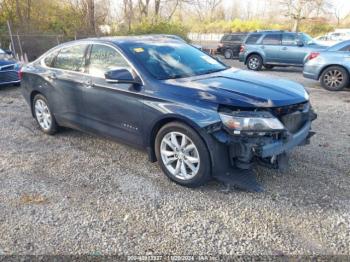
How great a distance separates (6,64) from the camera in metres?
9.27

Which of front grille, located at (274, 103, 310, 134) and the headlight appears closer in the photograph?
the headlight

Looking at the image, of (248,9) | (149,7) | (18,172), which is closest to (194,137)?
(18,172)

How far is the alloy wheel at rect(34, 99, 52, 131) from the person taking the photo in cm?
529

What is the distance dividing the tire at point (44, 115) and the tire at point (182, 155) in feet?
7.75

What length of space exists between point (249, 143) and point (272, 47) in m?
11.2

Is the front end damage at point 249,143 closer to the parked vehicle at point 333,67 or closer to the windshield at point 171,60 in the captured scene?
the windshield at point 171,60

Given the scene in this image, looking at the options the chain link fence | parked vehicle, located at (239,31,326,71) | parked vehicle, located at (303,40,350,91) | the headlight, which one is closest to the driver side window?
the headlight

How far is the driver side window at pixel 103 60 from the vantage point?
13.1 ft

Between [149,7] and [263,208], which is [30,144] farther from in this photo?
[149,7]

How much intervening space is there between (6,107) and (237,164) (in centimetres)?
609

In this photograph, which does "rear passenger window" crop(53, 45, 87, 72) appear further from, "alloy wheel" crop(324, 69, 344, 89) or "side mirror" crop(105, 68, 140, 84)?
"alloy wheel" crop(324, 69, 344, 89)

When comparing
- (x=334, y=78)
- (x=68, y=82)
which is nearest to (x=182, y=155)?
(x=68, y=82)

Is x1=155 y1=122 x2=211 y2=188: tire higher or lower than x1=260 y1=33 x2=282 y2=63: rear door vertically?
lower

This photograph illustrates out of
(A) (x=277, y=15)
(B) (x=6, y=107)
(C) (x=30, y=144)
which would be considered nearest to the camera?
(C) (x=30, y=144)
